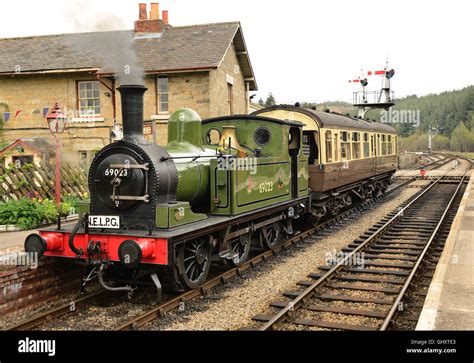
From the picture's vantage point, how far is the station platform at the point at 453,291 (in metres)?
5.23

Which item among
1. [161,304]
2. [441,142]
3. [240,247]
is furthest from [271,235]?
[441,142]

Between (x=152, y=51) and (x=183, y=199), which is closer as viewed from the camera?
(x=183, y=199)

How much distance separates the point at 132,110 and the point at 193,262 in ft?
7.79

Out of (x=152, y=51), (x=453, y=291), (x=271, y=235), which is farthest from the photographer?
(x=152, y=51)

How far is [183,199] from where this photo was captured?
7.34m

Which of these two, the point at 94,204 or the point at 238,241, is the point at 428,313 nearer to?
the point at 238,241

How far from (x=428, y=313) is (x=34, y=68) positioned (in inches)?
636

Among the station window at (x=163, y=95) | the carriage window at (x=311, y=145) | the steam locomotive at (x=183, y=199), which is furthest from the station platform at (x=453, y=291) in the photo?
the station window at (x=163, y=95)

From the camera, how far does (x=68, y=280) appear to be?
759 centimetres

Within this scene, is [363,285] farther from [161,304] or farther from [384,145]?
[384,145]

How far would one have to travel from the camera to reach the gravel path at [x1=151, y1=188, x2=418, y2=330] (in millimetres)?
6066

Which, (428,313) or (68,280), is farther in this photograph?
(68,280)

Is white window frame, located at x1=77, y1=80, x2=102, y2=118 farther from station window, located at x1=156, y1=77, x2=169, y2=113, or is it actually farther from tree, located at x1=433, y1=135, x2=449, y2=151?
tree, located at x1=433, y1=135, x2=449, y2=151
